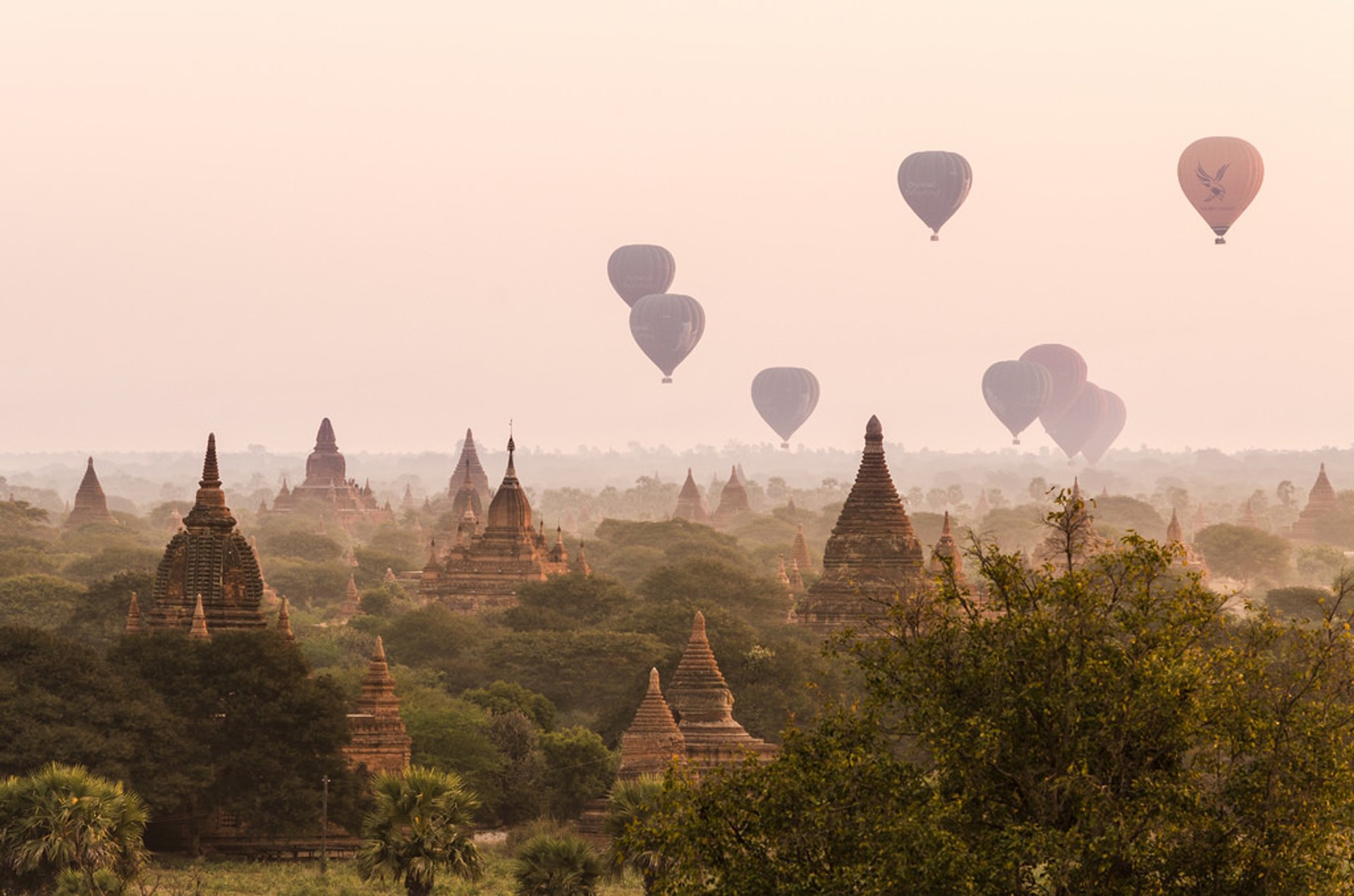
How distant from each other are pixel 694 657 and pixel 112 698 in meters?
15.2

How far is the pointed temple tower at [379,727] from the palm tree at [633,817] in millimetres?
13892

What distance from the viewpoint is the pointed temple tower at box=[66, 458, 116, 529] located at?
180250 mm

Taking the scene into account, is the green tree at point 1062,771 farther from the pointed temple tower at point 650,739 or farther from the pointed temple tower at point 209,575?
the pointed temple tower at point 209,575

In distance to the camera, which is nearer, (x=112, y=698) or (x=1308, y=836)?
(x=1308, y=836)

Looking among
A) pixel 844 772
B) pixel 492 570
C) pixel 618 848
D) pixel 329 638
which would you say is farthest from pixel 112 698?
pixel 492 570

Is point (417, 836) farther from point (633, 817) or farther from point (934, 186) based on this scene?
point (934, 186)

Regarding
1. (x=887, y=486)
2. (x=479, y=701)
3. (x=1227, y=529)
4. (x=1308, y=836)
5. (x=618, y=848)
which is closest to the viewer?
(x=1308, y=836)

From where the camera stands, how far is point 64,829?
4488cm

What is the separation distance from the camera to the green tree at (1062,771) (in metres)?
29.0

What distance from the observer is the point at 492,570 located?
107125mm

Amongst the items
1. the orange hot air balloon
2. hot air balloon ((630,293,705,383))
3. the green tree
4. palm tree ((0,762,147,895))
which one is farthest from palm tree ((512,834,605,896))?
hot air balloon ((630,293,705,383))

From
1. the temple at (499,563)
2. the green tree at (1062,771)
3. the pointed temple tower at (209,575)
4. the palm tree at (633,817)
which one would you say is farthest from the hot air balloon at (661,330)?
the green tree at (1062,771)

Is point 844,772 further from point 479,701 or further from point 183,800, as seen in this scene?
point 479,701

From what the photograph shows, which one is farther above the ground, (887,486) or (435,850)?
(887,486)
